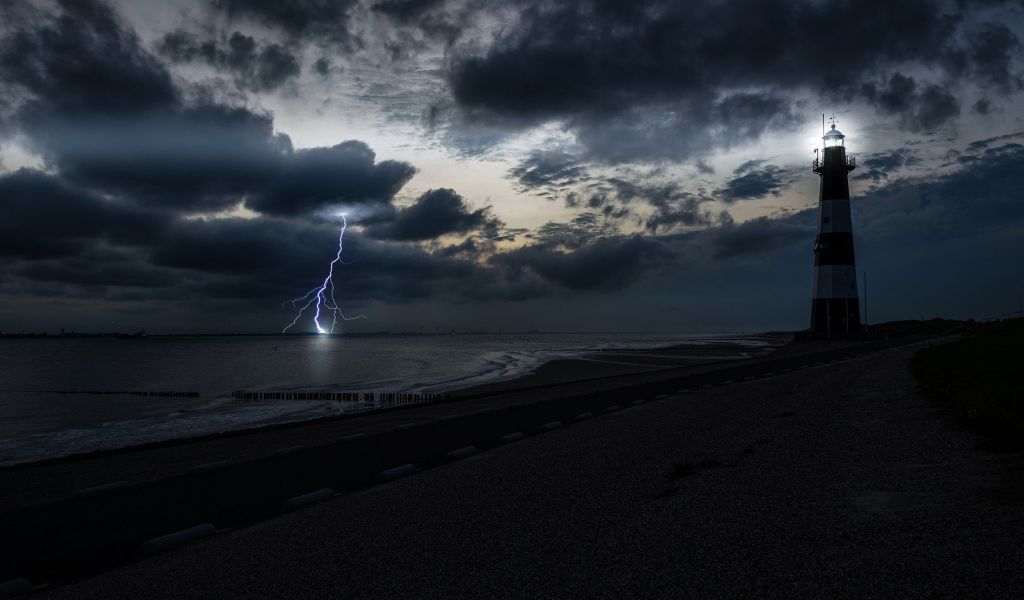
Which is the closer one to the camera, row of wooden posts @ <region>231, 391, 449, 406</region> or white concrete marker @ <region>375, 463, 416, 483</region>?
white concrete marker @ <region>375, 463, 416, 483</region>

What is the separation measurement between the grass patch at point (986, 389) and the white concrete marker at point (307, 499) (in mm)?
8073

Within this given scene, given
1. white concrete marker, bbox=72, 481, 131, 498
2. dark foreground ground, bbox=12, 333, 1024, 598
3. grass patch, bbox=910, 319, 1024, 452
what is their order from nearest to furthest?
dark foreground ground, bbox=12, 333, 1024, 598 → grass patch, bbox=910, 319, 1024, 452 → white concrete marker, bbox=72, 481, 131, 498

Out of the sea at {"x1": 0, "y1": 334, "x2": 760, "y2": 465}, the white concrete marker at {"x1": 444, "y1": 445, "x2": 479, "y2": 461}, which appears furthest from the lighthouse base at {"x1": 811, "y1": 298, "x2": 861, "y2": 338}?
the white concrete marker at {"x1": 444, "y1": 445, "x2": 479, "y2": 461}

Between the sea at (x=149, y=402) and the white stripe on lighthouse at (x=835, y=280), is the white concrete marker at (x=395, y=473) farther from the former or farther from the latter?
the white stripe on lighthouse at (x=835, y=280)

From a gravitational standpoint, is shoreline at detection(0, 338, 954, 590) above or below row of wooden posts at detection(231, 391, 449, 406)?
above

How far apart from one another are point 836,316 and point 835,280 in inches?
122

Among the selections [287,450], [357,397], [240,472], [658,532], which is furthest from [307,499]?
[357,397]

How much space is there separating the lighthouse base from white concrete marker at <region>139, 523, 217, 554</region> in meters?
53.7

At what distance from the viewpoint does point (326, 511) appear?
6.85 m

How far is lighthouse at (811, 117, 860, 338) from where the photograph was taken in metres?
50.4

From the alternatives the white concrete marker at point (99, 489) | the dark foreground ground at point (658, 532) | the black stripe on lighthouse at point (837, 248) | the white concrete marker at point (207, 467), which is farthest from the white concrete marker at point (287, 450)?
the black stripe on lighthouse at point (837, 248)

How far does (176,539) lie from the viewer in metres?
6.19

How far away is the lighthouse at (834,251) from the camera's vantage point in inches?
1983

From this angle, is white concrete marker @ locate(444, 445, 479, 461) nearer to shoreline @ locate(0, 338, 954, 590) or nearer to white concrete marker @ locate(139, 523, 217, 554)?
shoreline @ locate(0, 338, 954, 590)
